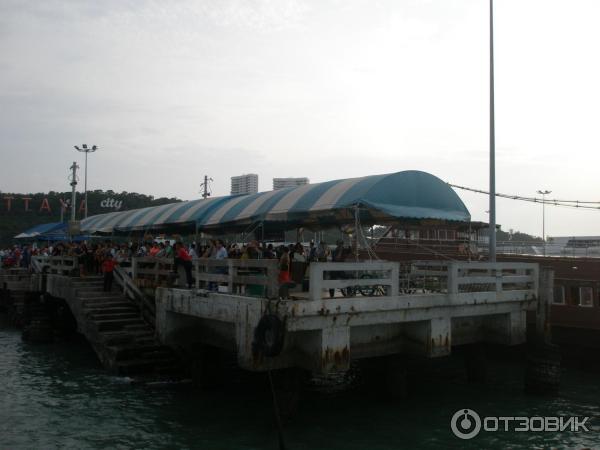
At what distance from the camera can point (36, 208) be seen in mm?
73375

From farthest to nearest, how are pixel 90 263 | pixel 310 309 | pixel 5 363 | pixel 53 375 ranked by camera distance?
→ pixel 90 263
pixel 5 363
pixel 53 375
pixel 310 309

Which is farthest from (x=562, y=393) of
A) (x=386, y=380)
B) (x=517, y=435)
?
(x=386, y=380)

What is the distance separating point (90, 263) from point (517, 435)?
599 inches

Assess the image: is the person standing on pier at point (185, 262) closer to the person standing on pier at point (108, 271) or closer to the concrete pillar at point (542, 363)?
the person standing on pier at point (108, 271)

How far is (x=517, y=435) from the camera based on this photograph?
36.3 feet

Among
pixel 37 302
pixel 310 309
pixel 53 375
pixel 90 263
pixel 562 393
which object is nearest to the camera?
pixel 310 309

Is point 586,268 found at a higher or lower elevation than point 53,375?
higher

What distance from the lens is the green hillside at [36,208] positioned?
69500 millimetres

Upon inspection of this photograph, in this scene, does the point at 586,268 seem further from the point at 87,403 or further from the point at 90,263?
the point at 90,263

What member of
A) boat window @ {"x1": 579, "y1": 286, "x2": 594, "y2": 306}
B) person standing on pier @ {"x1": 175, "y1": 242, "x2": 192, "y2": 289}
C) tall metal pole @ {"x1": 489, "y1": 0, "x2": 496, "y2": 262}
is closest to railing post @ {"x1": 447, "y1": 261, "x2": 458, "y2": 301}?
tall metal pole @ {"x1": 489, "y1": 0, "x2": 496, "y2": 262}

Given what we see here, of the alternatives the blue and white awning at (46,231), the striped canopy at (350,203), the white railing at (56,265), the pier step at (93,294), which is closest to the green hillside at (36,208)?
the blue and white awning at (46,231)

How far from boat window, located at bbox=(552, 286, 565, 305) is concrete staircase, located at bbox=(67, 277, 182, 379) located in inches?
441

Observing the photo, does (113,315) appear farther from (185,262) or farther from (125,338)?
(185,262)

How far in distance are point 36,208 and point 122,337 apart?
6510cm
